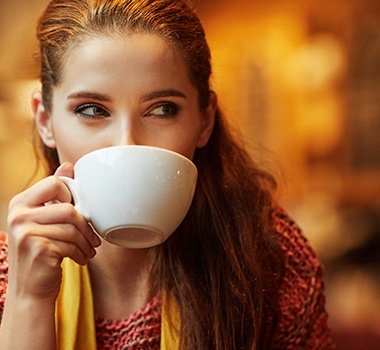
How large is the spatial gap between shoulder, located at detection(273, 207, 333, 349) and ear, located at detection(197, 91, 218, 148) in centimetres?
21

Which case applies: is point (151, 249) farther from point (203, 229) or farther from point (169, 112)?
point (169, 112)

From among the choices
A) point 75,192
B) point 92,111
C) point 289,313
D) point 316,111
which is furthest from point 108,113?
point 316,111

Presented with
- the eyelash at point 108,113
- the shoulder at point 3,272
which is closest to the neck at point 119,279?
the shoulder at point 3,272

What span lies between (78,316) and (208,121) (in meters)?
0.37

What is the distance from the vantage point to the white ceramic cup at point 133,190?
78 cm

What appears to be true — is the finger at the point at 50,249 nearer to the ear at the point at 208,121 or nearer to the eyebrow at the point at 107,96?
the eyebrow at the point at 107,96

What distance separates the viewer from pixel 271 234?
119 centimetres

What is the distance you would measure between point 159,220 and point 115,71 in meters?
0.24

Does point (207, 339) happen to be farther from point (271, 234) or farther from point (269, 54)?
point (269, 54)

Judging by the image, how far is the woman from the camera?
0.89 meters

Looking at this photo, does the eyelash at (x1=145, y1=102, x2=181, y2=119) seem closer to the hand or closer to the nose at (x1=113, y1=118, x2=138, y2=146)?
the nose at (x1=113, y1=118, x2=138, y2=146)

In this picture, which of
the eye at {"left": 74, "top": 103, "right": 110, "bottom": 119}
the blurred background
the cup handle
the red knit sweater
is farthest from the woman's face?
the blurred background

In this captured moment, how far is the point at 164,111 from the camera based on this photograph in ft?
3.25

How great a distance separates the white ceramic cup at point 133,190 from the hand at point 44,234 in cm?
3
